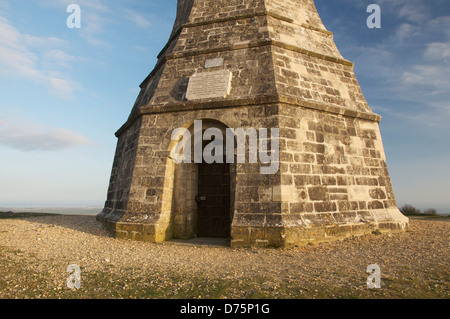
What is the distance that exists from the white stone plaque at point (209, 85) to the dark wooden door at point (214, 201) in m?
2.07

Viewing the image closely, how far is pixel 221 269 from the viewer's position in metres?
4.28

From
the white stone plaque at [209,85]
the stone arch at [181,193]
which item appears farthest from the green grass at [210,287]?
the white stone plaque at [209,85]

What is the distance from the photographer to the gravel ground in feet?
10.8

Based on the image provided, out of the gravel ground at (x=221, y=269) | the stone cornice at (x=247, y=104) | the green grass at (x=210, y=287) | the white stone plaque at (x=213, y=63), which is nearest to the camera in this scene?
the green grass at (x=210, y=287)

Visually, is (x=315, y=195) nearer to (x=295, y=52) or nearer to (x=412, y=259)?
(x=412, y=259)

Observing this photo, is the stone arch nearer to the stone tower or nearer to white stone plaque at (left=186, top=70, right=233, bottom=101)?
the stone tower

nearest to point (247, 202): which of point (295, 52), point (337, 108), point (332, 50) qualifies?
point (337, 108)

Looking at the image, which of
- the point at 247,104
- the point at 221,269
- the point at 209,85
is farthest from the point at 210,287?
the point at 209,85

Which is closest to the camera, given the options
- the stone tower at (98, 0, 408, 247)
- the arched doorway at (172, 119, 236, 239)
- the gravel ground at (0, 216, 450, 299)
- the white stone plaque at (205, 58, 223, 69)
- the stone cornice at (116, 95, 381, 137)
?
the gravel ground at (0, 216, 450, 299)

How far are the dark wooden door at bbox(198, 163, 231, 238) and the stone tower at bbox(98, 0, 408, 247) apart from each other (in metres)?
0.03

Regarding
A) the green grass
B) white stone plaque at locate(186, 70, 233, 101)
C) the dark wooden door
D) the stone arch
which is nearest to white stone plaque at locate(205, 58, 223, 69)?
white stone plaque at locate(186, 70, 233, 101)

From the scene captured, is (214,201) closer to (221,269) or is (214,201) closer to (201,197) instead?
(201,197)

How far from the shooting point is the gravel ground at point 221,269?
3.29 meters

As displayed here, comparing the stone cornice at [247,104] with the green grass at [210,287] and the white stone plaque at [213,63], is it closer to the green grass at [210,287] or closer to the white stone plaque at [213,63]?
the white stone plaque at [213,63]
